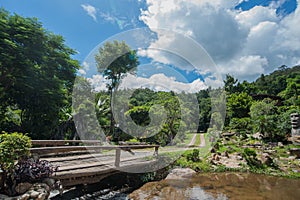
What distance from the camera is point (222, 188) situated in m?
6.36

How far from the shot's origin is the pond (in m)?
5.59

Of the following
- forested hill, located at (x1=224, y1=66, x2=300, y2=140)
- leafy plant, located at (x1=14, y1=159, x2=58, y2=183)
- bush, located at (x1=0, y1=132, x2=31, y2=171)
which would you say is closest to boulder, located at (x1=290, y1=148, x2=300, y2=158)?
forested hill, located at (x1=224, y1=66, x2=300, y2=140)

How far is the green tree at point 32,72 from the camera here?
9297mm

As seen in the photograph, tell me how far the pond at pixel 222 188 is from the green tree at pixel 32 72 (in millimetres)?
7268

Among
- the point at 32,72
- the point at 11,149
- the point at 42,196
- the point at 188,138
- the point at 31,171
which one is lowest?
the point at 42,196

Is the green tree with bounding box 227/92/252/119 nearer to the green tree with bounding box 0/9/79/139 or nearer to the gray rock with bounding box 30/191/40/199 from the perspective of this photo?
the green tree with bounding box 0/9/79/139

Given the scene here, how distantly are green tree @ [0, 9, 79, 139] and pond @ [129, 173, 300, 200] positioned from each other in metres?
7.27

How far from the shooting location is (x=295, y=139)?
13133mm

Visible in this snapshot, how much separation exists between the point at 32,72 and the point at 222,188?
9665mm

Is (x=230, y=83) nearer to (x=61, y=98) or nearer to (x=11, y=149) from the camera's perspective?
(x=61, y=98)

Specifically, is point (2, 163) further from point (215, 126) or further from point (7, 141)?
point (215, 126)

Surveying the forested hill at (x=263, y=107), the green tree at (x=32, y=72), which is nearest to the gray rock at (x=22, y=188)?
the green tree at (x=32, y=72)

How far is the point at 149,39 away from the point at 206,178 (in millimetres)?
5634

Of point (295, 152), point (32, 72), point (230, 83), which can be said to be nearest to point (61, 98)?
point (32, 72)
